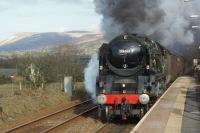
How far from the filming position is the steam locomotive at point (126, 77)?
650 inches

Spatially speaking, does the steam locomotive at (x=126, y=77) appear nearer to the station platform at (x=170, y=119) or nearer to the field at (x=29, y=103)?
the station platform at (x=170, y=119)

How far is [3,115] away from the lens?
19.1 meters

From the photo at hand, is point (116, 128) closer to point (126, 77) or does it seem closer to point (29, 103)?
point (126, 77)

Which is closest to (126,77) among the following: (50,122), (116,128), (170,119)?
(116,128)

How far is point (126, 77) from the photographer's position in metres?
17.1

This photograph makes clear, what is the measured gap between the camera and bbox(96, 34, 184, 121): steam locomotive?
1650cm

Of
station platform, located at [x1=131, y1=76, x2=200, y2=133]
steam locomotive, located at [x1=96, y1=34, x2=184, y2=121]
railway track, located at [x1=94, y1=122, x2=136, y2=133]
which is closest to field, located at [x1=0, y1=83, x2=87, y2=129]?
railway track, located at [x1=94, y1=122, x2=136, y2=133]

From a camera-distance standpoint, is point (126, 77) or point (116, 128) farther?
point (126, 77)

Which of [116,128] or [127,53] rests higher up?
[127,53]

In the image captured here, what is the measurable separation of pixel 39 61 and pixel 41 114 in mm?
15071

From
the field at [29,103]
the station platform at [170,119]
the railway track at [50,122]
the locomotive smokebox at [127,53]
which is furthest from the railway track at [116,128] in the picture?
the field at [29,103]

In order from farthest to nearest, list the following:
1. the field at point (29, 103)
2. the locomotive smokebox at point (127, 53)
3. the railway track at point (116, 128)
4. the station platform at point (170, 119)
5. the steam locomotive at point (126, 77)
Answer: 1. the field at point (29, 103)
2. the locomotive smokebox at point (127, 53)
3. the steam locomotive at point (126, 77)
4. the railway track at point (116, 128)
5. the station platform at point (170, 119)

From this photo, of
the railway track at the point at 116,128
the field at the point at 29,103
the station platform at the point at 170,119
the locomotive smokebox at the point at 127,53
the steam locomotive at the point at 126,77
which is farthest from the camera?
the field at the point at 29,103

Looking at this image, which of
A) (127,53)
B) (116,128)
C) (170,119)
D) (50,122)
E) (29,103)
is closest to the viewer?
(170,119)
